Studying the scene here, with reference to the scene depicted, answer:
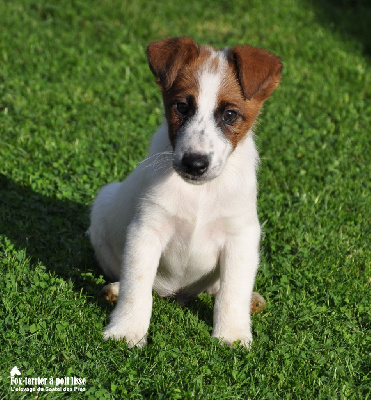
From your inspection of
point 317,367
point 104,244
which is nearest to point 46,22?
point 104,244

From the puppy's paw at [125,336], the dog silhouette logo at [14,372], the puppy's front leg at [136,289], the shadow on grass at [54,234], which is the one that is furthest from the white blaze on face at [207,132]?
the dog silhouette logo at [14,372]

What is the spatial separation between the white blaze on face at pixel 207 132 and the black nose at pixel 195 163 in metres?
0.02

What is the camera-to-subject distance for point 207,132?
4.98m

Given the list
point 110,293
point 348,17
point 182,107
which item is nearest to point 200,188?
point 182,107

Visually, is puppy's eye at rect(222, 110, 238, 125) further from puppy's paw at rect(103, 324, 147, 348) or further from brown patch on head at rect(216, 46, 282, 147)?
puppy's paw at rect(103, 324, 147, 348)

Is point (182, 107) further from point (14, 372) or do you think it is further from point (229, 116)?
point (14, 372)

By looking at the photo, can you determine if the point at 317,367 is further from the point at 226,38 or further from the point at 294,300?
the point at 226,38

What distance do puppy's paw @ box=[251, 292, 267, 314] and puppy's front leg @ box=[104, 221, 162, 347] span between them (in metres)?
1.11

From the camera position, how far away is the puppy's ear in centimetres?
517

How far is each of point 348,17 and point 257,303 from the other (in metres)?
8.91

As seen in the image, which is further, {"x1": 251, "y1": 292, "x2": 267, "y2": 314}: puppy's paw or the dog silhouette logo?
{"x1": 251, "y1": 292, "x2": 267, "y2": 314}: puppy's paw

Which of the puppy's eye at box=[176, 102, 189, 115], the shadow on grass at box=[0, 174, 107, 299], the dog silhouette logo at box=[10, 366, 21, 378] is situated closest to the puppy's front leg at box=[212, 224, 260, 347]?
the puppy's eye at box=[176, 102, 189, 115]

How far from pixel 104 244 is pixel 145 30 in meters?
6.34

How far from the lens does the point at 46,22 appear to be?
38.5 ft
